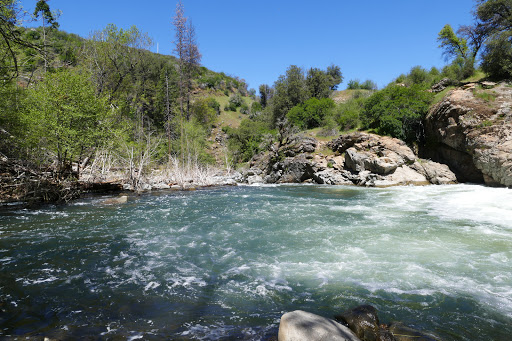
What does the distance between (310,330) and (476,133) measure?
892 inches

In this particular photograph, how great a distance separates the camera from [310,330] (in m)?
3.12

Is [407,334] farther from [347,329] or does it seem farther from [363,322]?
[347,329]

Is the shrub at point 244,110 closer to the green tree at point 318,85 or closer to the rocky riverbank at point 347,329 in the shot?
the green tree at point 318,85

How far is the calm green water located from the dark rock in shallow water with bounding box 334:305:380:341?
1.32ft

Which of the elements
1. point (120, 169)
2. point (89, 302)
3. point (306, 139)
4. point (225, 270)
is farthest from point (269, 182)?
point (89, 302)

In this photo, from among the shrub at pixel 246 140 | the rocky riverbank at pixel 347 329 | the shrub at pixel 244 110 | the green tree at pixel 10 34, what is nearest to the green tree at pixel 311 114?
the shrub at pixel 246 140

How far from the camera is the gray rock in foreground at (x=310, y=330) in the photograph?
306 cm

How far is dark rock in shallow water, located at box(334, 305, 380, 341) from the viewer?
3369mm

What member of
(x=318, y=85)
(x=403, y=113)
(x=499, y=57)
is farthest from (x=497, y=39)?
(x=318, y=85)

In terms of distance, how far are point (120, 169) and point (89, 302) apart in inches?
720

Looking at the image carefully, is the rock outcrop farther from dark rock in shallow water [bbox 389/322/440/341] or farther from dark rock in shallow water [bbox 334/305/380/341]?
dark rock in shallow water [bbox 334/305/380/341]

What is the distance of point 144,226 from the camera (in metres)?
9.45

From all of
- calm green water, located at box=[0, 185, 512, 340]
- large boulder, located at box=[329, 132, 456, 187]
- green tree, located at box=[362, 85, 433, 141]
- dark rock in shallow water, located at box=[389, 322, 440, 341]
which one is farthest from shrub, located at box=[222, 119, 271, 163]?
dark rock in shallow water, located at box=[389, 322, 440, 341]

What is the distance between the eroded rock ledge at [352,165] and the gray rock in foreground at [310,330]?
66.7 feet
